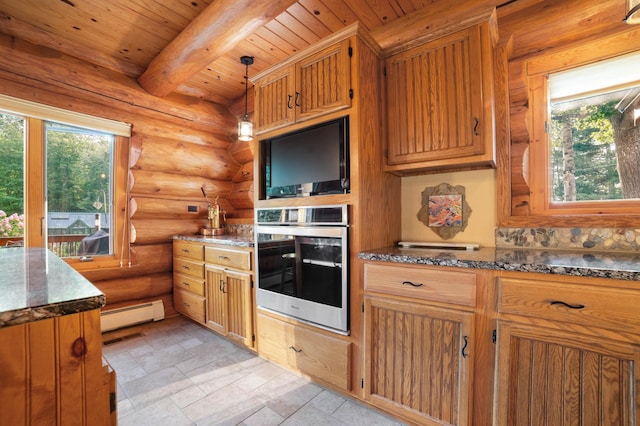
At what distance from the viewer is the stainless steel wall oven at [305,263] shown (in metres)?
1.71

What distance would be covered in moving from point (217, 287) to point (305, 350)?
108cm

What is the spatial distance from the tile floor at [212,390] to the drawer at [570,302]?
38.0 inches

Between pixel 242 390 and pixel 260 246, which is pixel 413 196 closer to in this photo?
pixel 260 246

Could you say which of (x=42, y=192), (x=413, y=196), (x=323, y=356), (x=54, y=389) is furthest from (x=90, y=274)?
(x=413, y=196)

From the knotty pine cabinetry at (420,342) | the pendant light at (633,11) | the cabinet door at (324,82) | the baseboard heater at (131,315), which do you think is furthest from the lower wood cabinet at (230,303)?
the pendant light at (633,11)

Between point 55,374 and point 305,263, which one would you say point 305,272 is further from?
point 55,374

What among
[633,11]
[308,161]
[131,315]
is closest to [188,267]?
[131,315]

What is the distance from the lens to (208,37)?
2.03 metres

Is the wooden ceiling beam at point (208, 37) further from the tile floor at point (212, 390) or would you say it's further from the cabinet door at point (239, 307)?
the tile floor at point (212, 390)

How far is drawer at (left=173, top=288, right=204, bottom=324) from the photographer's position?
9.01 feet

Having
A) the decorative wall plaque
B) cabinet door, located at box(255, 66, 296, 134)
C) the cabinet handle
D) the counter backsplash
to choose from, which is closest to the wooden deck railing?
cabinet door, located at box(255, 66, 296, 134)

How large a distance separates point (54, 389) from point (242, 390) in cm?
148

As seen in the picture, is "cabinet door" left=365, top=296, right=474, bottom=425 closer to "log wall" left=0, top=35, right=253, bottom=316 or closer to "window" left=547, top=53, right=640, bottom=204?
"window" left=547, top=53, right=640, bottom=204

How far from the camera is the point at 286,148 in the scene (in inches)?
81.6
